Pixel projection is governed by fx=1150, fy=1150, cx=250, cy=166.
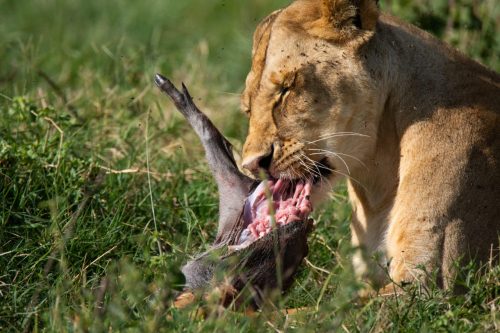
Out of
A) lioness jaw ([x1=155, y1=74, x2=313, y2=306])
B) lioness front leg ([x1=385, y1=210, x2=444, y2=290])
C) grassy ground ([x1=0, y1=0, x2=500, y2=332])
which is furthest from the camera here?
lioness front leg ([x1=385, y1=210, x2=444, y2=290])

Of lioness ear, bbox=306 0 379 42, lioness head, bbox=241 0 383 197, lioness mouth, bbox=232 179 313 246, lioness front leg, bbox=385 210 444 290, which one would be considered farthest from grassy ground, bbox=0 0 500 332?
lioness ear, bbox=306 0 379 42

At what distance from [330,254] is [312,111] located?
2.96ft

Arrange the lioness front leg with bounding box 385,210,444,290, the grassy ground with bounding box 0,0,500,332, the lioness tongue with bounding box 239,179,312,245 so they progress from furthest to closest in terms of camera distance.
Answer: the lioness tongue with bounding box 239,179,312,245
the lioness front leg with bounding box 385,210,444,290
the grassy ground with bounding box 0,0,500,332

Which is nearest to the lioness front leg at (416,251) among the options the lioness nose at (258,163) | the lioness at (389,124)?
the lioness at (389,124)

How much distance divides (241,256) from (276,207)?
0.51m

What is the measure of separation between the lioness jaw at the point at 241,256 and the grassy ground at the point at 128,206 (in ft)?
0.42

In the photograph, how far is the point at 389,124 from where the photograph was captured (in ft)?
14.6

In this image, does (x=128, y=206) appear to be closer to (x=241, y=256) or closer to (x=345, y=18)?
(x=241, y=256)

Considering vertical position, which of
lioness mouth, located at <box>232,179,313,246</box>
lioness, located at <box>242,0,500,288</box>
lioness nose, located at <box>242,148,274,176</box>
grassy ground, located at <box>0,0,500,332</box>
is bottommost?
grassy ground, located at <box>0,0,500,332</box>

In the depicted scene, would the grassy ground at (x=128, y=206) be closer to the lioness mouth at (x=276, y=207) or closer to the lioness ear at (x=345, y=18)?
the lioness mouth at (x=276, y=207)

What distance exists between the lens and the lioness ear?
171 inches

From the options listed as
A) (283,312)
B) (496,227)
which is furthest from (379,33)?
(283,312)

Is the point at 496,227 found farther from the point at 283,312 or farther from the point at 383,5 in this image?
the point at 383,5

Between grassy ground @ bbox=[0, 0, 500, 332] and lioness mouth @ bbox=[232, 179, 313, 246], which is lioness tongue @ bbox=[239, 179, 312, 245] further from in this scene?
grassy ground @ bbox=[0, 0, 500, 332]
